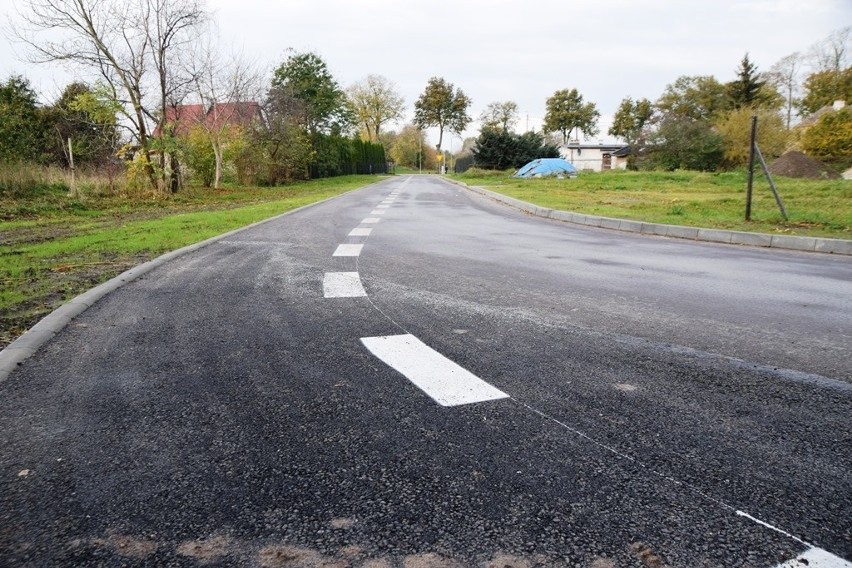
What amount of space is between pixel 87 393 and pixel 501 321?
7.59ft

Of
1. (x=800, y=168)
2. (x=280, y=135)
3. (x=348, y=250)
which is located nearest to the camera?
(x=348, y=250)

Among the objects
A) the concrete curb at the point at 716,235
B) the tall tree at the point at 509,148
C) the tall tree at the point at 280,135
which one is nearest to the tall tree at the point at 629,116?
the tall tree at the point at 509,148

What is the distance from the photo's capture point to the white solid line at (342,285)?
14.0 ft

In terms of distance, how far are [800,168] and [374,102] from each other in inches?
2282

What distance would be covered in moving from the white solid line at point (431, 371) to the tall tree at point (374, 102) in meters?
74.4

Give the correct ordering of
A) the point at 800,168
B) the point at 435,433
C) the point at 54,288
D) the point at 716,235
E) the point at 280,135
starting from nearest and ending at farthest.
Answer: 1. the point at 435,433
2. the point at 54,288
3. the point at 716,235
4. the point at 800,168
5. the point at 280,135

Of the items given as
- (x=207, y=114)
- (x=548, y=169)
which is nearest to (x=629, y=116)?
(x=548, y=169)

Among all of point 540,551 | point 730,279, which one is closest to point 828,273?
point 730,279

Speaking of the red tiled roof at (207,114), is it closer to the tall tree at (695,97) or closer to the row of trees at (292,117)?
the row of trees at (292,117)

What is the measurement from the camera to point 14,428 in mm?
2074

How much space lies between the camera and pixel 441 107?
257 ft

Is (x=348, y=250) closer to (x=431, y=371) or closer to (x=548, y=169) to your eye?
(x=431, y=371)

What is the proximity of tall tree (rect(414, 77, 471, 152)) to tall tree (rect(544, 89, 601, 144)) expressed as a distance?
12.7 metres

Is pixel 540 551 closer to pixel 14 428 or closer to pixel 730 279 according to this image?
pixel 14 428
